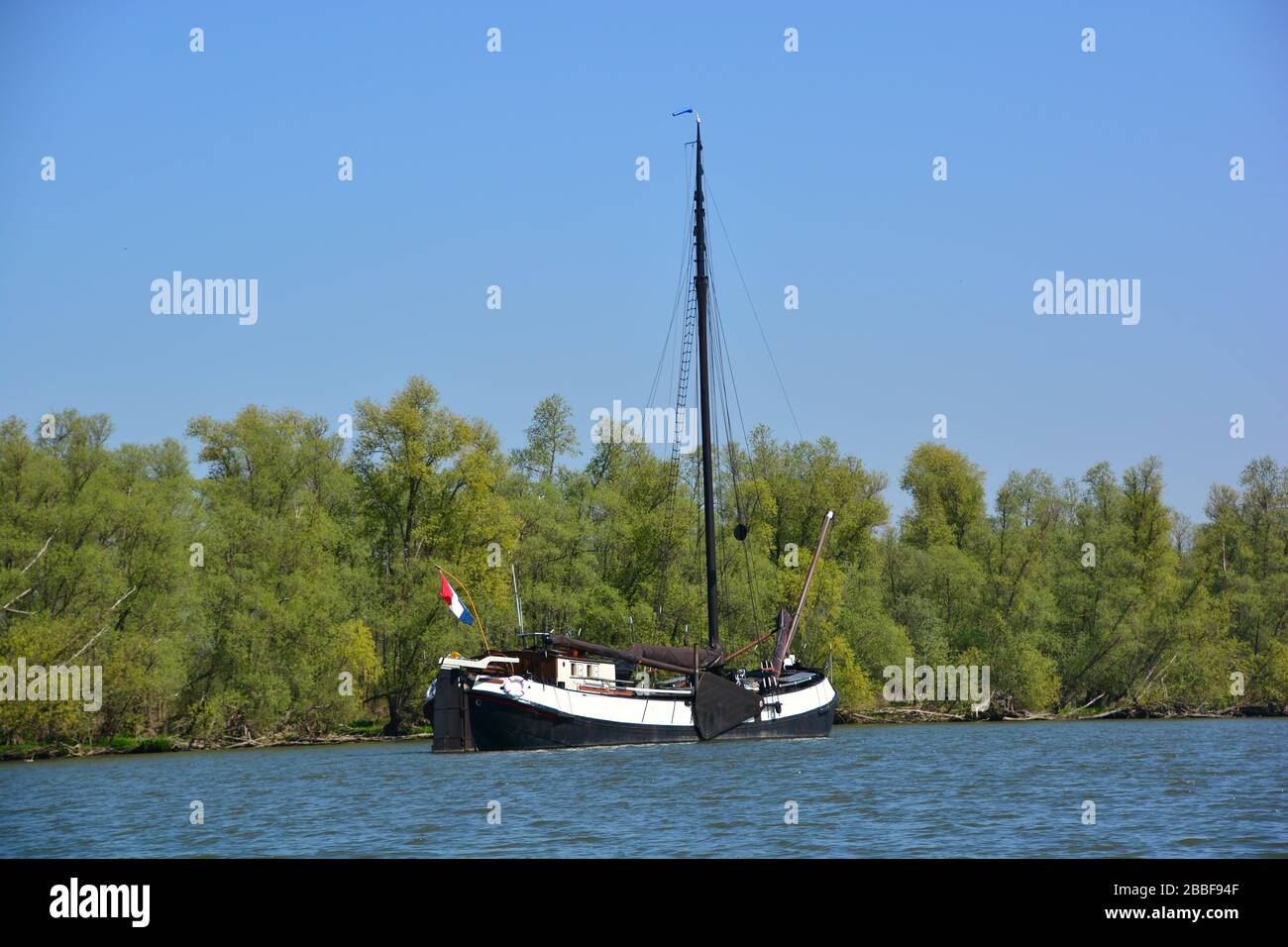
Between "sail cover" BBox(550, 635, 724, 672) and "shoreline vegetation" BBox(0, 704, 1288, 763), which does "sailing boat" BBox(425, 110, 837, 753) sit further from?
"shoreline vegetation" BBox(0, 704, 1288, 763)

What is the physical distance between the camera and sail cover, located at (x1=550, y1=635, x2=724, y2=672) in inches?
2153

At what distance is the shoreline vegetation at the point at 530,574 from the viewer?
6306 cm

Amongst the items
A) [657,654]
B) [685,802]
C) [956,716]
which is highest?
[657,654]

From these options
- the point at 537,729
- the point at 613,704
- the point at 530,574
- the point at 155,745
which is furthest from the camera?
the point at 530,574

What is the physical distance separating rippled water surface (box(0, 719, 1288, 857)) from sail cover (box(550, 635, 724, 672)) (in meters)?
4.20

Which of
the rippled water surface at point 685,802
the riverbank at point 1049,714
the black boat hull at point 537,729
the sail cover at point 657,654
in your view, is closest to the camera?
the rippled water surface at point 685,802

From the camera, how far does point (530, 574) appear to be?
76.9 meters

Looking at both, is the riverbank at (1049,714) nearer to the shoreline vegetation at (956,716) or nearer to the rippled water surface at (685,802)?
the shoreline vegetation at (956,716)

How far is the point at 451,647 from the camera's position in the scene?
68.7m

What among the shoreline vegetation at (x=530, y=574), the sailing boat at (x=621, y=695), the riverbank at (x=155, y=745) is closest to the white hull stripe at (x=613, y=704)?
the sailing boat at (x=621, y=695)

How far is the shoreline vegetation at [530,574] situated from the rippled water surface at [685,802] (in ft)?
34.9

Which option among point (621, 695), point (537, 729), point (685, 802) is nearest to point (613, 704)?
point (621, 695)

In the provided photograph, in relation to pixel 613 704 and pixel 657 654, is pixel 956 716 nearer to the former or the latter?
pixel 657 654

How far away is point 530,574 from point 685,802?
45.6 meters
